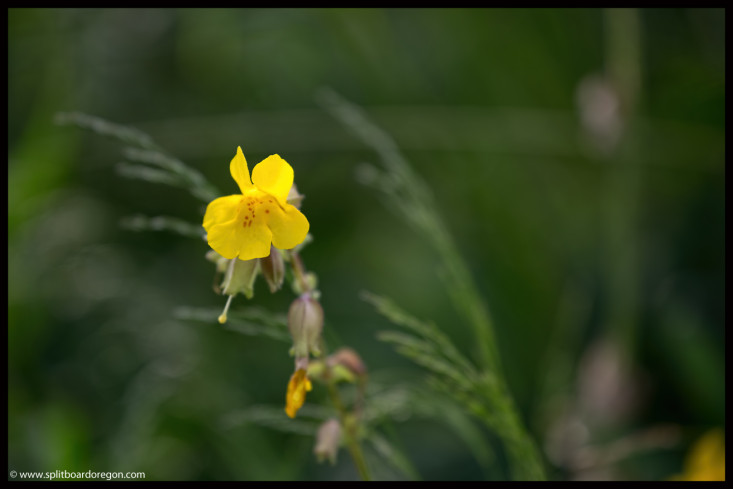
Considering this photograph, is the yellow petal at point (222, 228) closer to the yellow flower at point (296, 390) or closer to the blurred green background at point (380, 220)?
the yellow flower at point (296, 390)

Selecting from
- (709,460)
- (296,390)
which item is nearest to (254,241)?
(296,390)

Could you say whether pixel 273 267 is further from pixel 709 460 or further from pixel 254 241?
pixel 709 460

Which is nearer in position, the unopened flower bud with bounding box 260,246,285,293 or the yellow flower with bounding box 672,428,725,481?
the unopened flower bud with bounding box 260,246,285,293

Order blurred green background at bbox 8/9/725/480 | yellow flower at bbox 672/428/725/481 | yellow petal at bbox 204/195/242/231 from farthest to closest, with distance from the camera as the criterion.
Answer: blurred green background at bbox 8/9/725/480
yellow flower at bbox 672/428/725/481
yellow petal at bbox 204/195/242/231

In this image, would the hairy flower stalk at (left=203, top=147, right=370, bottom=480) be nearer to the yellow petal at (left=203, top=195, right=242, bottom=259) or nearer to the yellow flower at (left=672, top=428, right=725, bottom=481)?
the yellow petal at (left=203, top=195, right=242, bottom=259)

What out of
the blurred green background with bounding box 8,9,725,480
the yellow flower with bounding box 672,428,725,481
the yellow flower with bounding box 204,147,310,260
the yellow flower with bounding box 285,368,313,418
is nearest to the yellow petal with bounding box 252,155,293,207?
the yellow flower with bounding box 204,147,310,260

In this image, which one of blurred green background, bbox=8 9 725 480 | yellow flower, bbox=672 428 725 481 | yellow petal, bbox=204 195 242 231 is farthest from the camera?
blurred green background, bbox=8 9 725 480

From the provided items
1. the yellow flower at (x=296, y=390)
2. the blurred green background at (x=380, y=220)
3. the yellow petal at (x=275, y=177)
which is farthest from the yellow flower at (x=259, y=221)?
the blurred green background at (x=380, y=220)

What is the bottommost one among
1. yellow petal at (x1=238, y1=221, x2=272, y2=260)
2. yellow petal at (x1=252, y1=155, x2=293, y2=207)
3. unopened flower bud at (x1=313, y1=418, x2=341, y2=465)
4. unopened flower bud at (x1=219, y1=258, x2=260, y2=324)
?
unopened flower bud at (x1=313, y1=418, x2=341, y2=465)
